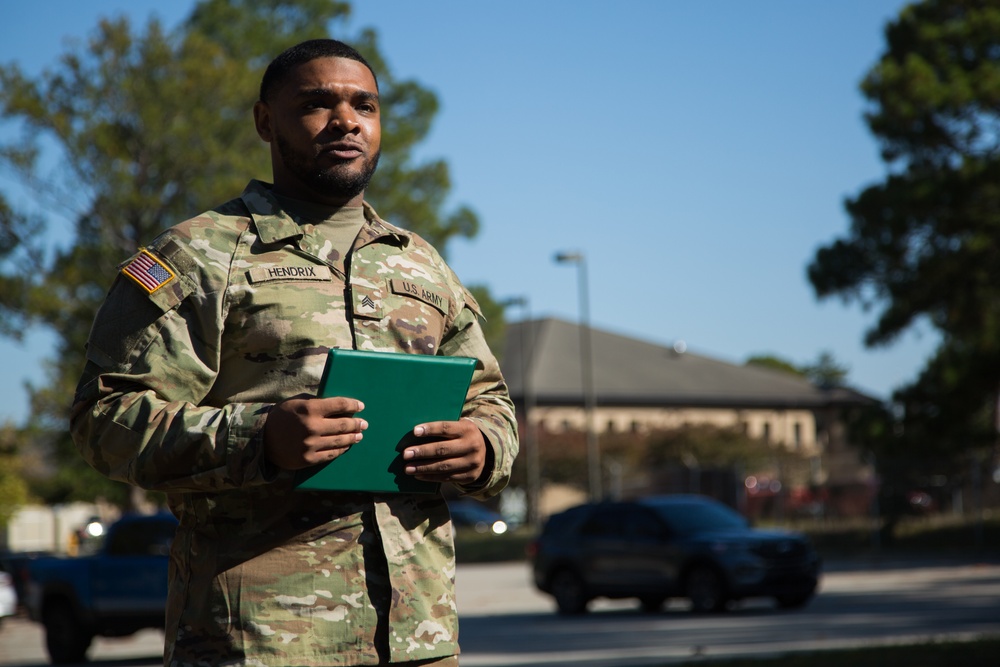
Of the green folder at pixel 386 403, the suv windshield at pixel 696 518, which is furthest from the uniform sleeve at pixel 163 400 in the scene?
the suv windshield at pixel 696 518

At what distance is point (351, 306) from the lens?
10.0ft

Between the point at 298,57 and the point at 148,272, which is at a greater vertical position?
the point at 298,57

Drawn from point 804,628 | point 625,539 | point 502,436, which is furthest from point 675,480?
point 502,436

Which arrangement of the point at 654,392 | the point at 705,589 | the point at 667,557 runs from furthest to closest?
1. the point at 654,392
2. the point at 667,557
3. the point at 705,589

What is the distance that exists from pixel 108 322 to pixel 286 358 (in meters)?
0.40

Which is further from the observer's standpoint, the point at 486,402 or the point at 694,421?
the point at 694,421

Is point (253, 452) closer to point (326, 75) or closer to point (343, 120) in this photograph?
point (343, 120)

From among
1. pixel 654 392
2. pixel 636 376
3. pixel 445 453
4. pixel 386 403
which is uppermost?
pixel 636 376

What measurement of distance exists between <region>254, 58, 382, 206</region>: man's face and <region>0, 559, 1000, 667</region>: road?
9.50 meters

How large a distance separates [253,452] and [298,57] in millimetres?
1009

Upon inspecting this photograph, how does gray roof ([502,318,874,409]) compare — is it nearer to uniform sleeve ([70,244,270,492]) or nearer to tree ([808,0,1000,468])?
tree ([808,0,1000,468])

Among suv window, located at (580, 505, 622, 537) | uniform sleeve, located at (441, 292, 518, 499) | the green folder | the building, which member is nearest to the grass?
uniform sleeve, located at (441, 292, 518, 499)

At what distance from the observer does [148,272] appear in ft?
9.55

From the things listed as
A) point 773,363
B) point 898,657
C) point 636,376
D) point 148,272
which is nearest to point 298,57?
point 148,272
